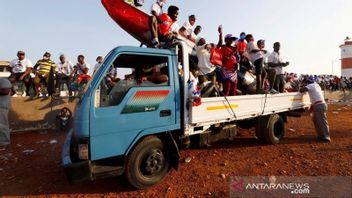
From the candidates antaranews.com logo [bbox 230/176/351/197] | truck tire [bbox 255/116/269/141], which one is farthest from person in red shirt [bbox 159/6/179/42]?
truck tire [bbox 255/116/269/141]

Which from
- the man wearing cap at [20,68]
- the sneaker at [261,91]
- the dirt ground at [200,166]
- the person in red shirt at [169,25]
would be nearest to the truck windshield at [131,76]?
the person in red shirt at [169,25]

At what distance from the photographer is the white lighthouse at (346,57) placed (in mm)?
34688

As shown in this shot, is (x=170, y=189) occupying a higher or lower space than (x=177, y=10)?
lower

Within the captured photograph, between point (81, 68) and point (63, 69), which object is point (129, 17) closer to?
point (81, 68)

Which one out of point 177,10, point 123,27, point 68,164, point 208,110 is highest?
point 177,10

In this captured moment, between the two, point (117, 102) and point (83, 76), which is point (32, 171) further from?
point (83, 76)

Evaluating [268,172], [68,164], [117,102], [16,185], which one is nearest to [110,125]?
[117,102]

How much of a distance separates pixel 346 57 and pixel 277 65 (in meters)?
35.2

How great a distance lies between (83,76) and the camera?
874 cm

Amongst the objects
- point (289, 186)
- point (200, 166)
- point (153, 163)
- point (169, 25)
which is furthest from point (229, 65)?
point (153, 163)

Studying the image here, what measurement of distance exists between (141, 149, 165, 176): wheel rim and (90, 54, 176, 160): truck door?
36 cm

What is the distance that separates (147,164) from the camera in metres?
3.76

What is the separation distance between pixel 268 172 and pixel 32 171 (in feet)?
14.3

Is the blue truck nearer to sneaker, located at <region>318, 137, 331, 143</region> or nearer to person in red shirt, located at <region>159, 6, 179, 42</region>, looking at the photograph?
person in red shirt, located at <region>159, 6, 179, 42</region>
